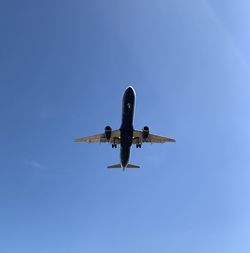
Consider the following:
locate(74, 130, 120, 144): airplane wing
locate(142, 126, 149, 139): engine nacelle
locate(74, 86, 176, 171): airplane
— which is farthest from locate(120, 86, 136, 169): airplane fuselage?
→ locate(74, 130, 120, 144): airplane wing

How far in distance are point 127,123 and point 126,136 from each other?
9.54ft

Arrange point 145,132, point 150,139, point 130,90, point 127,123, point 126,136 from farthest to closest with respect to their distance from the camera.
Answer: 1. point 150,139
2. point 145,132
3. point 126,136
4. point 127,123
5. point 130,90

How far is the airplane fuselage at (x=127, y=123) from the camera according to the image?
218 feet

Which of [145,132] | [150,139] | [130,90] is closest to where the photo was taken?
[130,90]

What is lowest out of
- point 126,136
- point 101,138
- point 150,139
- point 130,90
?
point 126,136

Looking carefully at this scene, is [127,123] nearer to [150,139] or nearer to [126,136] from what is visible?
[126,136]

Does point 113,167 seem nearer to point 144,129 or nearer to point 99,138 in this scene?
point 99,138

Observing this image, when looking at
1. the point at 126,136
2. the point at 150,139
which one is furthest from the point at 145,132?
the point at 150,139

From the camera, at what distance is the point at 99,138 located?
78625 mm

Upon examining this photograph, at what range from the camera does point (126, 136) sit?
2773 inches

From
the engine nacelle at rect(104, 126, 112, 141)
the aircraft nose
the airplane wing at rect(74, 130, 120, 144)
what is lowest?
the engine nacelle at rect(104, 126, 112, 141)

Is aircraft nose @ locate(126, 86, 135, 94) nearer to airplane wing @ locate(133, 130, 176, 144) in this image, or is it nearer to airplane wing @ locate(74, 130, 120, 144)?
airplane wing @ locate(74, 130, 120, 144)

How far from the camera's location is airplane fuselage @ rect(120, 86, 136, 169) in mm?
66312

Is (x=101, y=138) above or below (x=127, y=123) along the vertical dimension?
above
